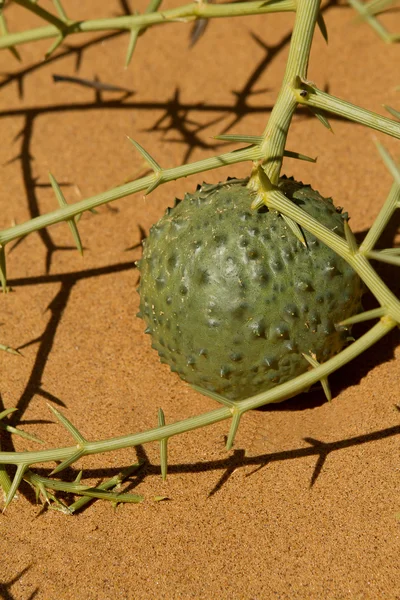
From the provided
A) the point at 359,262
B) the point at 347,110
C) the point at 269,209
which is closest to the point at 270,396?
the point at 359,262

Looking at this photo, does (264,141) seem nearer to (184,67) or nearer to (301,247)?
(301,247)

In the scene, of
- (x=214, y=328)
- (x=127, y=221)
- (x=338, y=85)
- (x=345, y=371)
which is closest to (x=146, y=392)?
(x=214, y=328)

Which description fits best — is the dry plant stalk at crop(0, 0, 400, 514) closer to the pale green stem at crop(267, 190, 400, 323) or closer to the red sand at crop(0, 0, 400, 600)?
the pale green stem at crop(267, 190, 400, 323)

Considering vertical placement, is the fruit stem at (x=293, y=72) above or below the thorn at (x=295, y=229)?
above

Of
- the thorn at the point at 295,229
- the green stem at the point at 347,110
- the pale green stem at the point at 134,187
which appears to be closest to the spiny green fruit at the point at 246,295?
the thorn at the point at 295,229

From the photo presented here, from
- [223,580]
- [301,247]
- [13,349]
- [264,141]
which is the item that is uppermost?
[264,141]

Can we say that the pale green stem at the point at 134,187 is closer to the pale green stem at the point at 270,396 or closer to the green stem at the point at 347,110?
the green stem at the point at 347,110
